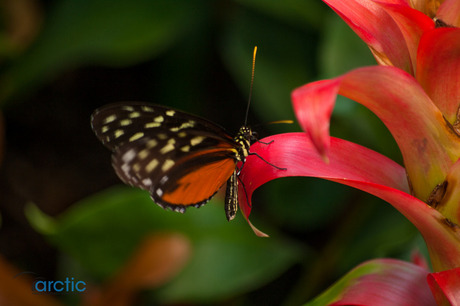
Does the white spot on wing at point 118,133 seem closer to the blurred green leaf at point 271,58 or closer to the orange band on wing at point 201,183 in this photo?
the orange band on wing at point 201,183

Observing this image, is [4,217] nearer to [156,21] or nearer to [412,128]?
[156,21]

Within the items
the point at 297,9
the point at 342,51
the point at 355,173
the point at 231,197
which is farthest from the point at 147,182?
the point at 297,9

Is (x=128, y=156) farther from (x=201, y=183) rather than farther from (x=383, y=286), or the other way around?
(x=383, y=286)

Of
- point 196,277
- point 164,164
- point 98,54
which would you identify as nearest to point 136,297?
point 196,277

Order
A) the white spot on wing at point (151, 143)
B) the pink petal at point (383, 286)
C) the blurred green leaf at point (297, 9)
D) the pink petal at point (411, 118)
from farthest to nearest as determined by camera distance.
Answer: the blurred green leaf at point (297, 9)
the white spot on wing at point (151, 143)
the pink petal at point (383, 286)
the pink petal at point (411, 118)

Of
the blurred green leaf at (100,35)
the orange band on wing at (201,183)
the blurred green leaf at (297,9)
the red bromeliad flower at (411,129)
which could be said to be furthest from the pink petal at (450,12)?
the blurred green leaf at (100,35)

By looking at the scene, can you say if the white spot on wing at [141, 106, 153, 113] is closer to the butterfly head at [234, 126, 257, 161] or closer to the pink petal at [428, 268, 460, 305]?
the butterfly head at [234, 126, 257, 161]
